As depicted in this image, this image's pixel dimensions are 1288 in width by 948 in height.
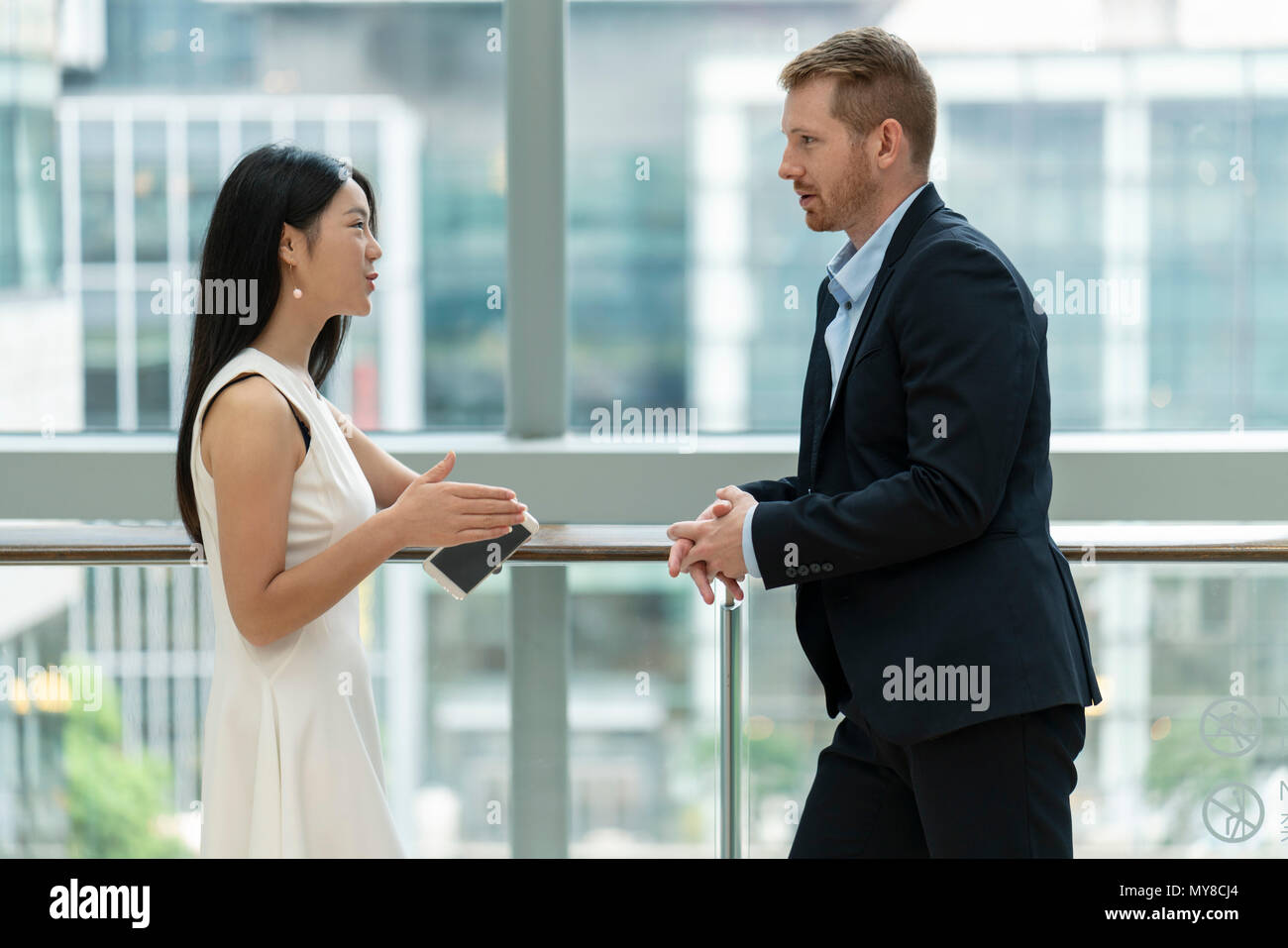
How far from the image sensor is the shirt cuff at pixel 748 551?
1.68 m

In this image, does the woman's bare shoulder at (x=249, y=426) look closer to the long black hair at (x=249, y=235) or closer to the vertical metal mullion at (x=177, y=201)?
the long black hair at (x=249, y=235)

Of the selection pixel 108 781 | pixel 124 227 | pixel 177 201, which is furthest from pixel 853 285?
pixel 124 227

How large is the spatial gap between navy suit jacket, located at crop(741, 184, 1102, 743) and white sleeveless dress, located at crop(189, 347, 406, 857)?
0.62 metres

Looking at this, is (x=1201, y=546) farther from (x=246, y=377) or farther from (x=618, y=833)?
(x=246, y=377)

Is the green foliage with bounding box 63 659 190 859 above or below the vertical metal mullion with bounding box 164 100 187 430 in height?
below

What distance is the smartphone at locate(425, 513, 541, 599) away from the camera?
1.82 m

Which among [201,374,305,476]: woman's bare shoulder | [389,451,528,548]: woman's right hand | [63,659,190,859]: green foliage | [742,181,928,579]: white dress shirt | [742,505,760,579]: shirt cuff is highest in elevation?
[742,181,928,579]: white dress shirt

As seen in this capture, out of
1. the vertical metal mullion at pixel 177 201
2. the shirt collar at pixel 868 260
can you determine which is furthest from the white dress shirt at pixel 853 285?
the vertical metal mullion at pixel 177 201

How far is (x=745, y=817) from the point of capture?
2.30 meters

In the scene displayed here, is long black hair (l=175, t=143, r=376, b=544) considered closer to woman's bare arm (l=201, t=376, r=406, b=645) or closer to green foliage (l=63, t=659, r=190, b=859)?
woman's bare arm (l=201, t=376, r=406, b=645)

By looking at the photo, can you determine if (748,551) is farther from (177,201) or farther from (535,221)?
(177,201)

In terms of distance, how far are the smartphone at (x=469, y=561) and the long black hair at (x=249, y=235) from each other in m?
0.37

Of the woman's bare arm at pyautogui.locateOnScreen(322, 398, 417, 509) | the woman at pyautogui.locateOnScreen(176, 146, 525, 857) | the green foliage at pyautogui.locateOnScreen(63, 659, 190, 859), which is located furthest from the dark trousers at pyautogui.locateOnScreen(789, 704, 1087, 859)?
the green foliage at pyautogui.locateOnScreen(63, 659, 190, 859)
